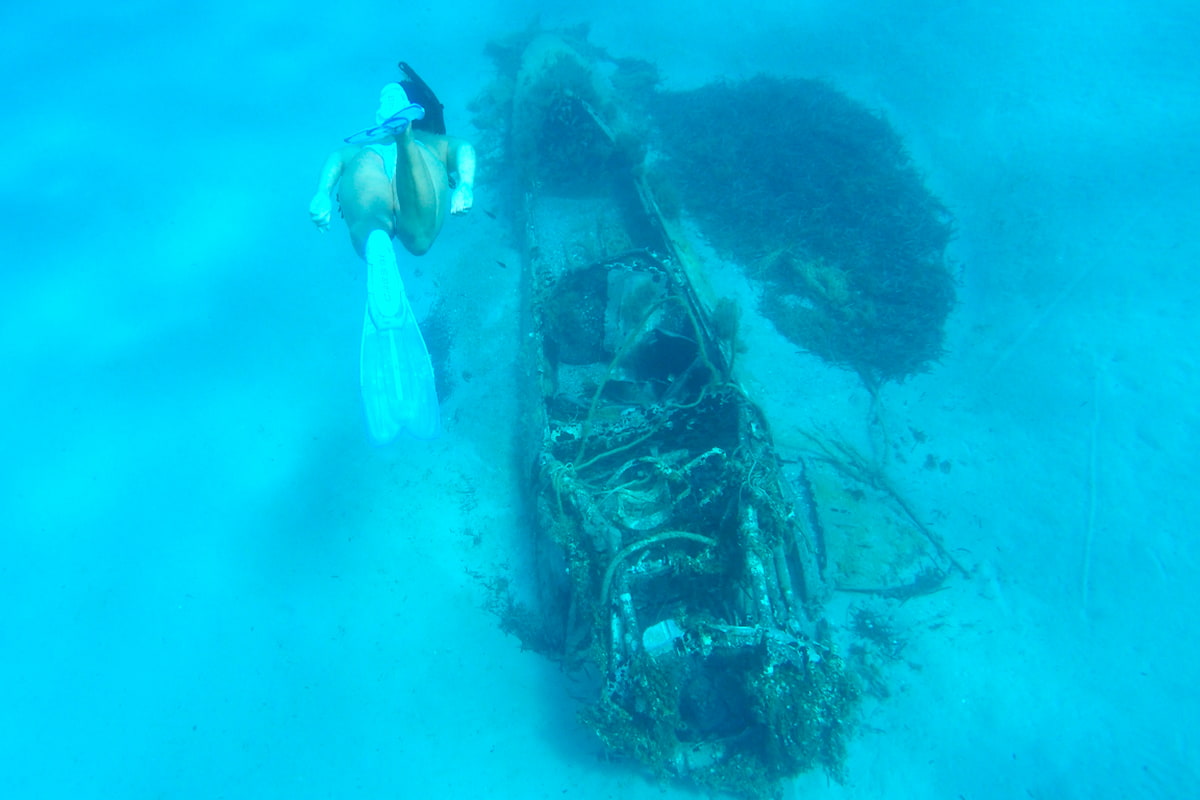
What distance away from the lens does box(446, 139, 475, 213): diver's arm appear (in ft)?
15.9

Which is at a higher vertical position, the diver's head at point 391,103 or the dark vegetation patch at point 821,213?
the diver's head at point 391,103

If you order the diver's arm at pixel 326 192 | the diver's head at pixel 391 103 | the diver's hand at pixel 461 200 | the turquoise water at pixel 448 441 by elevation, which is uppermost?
the diver's head at pixel 391 103

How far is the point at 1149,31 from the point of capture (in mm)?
11000

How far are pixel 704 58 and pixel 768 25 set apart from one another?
169 cm

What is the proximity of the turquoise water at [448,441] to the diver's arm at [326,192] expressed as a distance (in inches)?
129

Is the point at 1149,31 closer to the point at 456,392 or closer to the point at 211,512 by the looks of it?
the point at 456,392

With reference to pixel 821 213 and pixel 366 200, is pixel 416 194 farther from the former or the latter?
pixel 821 213

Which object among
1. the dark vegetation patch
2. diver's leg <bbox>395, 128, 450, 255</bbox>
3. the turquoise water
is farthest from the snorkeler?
the dark vegetation patch

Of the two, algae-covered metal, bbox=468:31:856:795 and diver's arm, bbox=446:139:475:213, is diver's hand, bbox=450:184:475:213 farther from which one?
algae-covered metal, bbox=468:31:856:795

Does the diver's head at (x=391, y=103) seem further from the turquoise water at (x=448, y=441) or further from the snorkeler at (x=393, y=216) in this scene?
the turquoise water at (x=448, y=441)

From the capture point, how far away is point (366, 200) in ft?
15.4

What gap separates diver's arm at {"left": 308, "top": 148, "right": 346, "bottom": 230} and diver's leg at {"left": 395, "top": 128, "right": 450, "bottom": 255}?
0.57 m

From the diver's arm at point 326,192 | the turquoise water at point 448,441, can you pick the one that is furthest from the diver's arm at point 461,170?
the turquoise water at point 448,441

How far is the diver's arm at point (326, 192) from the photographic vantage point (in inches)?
179
